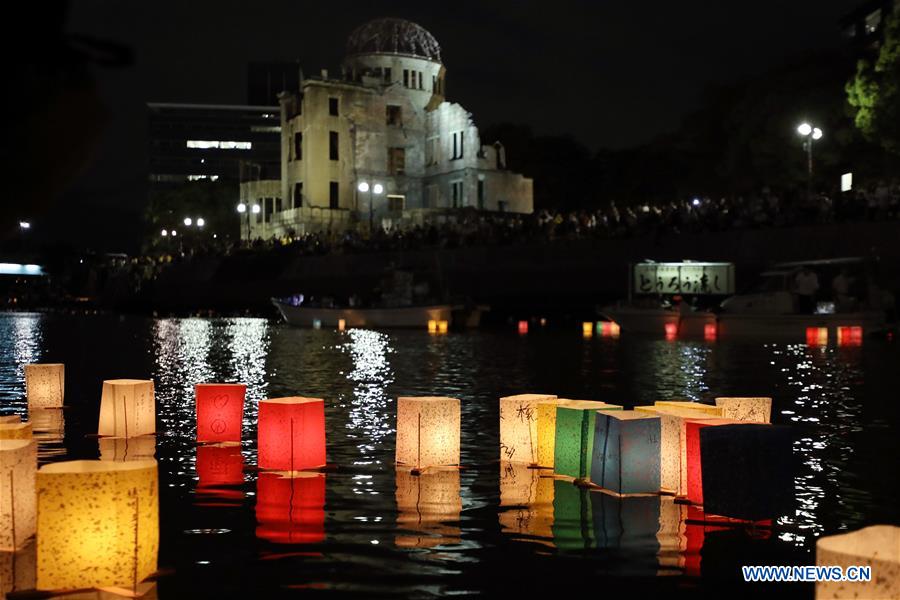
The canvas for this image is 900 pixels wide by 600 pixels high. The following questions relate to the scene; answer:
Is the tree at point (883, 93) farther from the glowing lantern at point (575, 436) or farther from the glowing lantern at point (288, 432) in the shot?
the glowing lantern at point (288, 432)

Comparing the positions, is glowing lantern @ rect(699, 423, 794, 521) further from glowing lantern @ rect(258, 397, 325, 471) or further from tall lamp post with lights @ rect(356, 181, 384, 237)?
tall lamp post with lights @ rect(356, 181, 384, 237)

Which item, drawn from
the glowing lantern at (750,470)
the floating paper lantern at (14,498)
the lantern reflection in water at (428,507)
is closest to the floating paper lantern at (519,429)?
the lantern reflection in water at (428,507)

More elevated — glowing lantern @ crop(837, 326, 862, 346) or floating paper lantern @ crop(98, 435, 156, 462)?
glowing lantern @ crop(837, 326, 862, 346)

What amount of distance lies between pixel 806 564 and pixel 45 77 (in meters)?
5.88

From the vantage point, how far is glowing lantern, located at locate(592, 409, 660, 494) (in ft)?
28.8

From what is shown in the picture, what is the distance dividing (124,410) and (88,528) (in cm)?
669

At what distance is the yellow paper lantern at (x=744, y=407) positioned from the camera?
10.3 meters

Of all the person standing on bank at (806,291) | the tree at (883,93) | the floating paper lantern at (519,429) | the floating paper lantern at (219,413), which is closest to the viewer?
the floating paper lantern at (519,429)

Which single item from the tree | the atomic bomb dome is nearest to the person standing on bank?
the tree

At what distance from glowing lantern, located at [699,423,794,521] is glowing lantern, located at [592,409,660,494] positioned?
894mm

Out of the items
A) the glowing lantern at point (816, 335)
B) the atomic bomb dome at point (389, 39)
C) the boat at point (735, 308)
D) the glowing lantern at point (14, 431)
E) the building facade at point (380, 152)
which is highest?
the atomic bomb dome at point (389, 39)

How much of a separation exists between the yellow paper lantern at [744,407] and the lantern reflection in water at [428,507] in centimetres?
274

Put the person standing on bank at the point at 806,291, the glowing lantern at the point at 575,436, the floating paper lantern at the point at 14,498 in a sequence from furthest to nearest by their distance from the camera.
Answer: the person standing on bank at the point at 806,291 → the glowing lantern at the point at 575,436 → the floating paper lantern at the point at 14,498

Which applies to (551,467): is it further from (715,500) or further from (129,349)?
(129,349)
